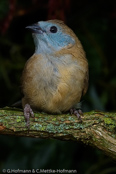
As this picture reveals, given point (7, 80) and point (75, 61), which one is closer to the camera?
point (75, 61)

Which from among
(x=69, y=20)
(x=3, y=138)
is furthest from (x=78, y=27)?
(x=3, y=138)

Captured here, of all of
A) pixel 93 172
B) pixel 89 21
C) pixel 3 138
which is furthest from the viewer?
pixel 89 21

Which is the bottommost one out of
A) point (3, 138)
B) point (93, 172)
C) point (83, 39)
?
point (93, 172)

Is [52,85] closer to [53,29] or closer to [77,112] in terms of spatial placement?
[77,112]

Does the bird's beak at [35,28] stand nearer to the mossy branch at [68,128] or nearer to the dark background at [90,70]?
the dark background at [90,70]

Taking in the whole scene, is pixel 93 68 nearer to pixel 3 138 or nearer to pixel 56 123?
pixel 3 138

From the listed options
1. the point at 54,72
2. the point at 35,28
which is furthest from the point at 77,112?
the point at 35,28

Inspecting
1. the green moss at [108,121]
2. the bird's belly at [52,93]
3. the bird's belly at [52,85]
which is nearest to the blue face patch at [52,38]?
the bird's belly at [52,85]
